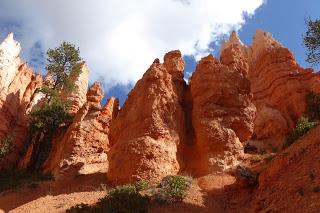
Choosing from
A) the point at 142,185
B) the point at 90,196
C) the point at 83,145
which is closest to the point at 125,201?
the point at 142,185

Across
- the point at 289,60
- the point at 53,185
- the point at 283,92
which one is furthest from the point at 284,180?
the point at 289,60

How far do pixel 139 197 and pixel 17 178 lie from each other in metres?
18.9

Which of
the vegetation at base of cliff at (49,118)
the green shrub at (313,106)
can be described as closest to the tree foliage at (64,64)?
the vegetation at base of cliff at (49,118)

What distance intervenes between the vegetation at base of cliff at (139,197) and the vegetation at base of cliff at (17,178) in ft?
41.3

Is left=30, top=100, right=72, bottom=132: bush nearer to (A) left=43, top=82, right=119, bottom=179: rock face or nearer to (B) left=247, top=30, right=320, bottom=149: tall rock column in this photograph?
(A) left=43, top=82, right=119, bottom=179: rock face

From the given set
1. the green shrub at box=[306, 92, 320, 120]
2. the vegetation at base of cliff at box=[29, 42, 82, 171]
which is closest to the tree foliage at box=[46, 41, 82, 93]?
the vegetation at base of cliff at box=[29, 42, 82, 171]

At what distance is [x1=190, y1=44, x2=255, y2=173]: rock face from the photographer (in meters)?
24.3

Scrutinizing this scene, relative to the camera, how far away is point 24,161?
40.7 m

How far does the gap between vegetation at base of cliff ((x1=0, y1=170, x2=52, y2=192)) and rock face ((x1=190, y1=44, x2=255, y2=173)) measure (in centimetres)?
1345

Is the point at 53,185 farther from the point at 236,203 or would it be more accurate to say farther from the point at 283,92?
the point at 283,92

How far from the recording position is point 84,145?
34656 millimetres

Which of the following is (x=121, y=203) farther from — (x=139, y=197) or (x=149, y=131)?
(x=149, y=131)

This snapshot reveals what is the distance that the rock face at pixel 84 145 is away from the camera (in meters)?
32.2

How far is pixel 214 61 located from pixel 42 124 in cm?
1807
